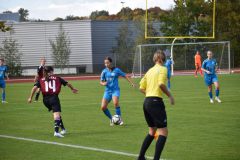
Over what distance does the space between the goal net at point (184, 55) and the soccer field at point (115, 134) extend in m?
29.4

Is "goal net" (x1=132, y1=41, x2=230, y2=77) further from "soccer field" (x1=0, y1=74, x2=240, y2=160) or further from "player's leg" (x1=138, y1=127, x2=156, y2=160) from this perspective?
"player's leg" (x1=138, y1=127, x2=156, y2=160)

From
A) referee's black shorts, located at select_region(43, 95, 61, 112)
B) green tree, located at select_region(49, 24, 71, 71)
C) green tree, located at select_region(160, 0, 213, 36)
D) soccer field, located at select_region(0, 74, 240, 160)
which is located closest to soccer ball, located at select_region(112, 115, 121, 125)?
soccer field, located at select_region(0, 74, 240, 160)

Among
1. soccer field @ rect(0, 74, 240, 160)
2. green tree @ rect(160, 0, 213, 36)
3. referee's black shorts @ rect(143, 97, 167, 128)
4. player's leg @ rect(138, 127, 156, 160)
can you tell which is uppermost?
green tree @ rect(160, 0, 213, 36)

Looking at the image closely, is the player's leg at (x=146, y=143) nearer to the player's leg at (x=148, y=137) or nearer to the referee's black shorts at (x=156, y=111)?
the player's leg at (x=148, y=137)

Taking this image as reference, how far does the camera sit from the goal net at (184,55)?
52.4 metres

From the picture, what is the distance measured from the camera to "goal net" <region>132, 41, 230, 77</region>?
2063 inches

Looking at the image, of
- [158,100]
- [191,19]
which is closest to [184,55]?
[191,19]

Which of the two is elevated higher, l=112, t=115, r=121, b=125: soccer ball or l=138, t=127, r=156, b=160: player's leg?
l=138, t=127, r=156, b=160: player's leg

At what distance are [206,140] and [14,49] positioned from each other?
51.0 metres

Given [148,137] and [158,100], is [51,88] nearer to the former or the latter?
[148,137]

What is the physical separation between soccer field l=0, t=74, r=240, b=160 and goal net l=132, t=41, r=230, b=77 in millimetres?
29375

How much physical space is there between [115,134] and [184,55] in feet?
134

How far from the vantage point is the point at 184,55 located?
5478cm

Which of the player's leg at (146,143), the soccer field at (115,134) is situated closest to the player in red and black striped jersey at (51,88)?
the soccer field at (115,134)
